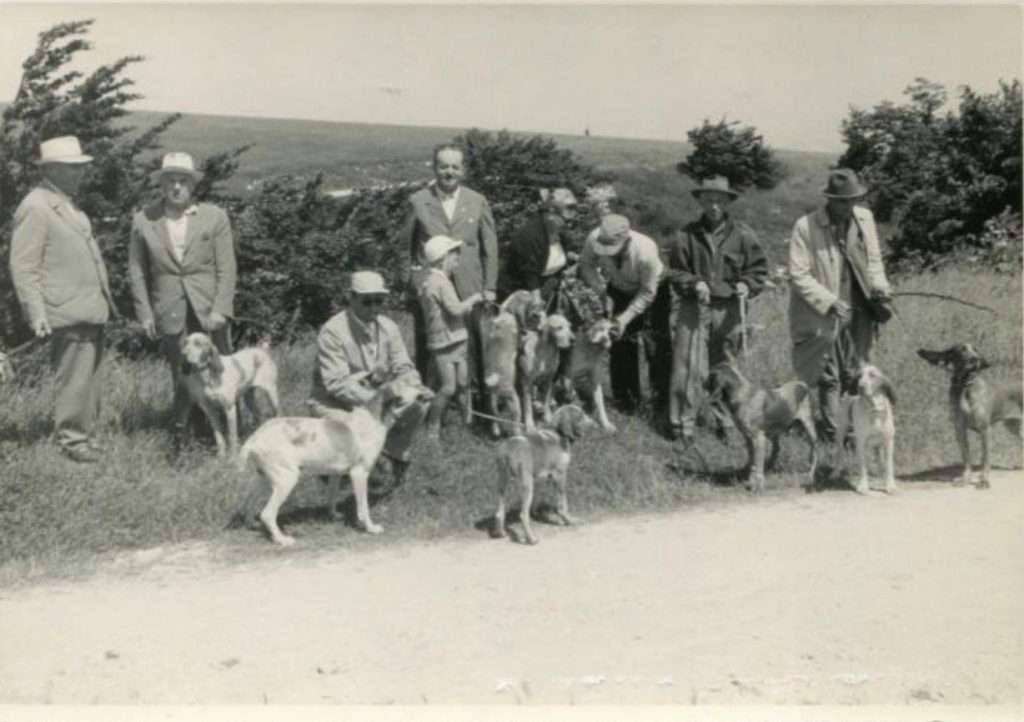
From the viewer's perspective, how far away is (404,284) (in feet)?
41.8

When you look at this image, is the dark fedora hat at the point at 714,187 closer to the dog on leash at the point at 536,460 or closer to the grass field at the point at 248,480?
the grass field at the point at 248,480

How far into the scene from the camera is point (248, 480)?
841 cm

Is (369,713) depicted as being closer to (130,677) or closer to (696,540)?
(130,677)

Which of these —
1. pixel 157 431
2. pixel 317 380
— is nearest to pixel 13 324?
pixel 157 431

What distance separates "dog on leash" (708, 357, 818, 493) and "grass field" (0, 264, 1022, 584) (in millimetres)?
223

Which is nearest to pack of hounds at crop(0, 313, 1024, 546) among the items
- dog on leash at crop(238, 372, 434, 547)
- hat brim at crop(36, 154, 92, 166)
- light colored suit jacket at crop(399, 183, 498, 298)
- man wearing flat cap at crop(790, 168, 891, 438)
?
dog on leash at crop(238, 372, 434, 547)

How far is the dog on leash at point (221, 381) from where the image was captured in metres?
8.88

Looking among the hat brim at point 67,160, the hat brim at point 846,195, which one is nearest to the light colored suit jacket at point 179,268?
the hat brim at point 67,160

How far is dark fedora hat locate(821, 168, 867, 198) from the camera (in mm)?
9242

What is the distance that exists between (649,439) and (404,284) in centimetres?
419

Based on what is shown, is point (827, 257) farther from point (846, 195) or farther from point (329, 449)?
point (329, 449)

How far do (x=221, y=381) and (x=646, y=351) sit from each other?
4.00 m

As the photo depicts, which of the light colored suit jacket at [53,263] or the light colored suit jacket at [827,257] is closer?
the light colored suit jacket at [53,263]

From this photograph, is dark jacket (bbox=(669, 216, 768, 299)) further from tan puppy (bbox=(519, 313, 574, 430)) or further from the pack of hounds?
tan puppy (bbox=(519, 313, 574, 430))
